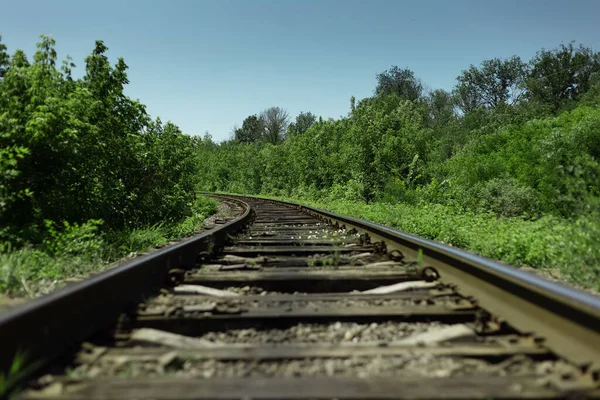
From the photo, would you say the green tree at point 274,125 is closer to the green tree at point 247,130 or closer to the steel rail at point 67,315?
the green tree at point 247,130

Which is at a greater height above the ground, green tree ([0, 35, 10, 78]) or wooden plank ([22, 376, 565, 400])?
green tree ([0, 35, 10, 78])

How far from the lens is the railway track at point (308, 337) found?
Result: 1574 millimetres

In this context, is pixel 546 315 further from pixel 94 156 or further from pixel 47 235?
pixel 94 156

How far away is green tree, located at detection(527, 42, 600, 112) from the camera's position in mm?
50062

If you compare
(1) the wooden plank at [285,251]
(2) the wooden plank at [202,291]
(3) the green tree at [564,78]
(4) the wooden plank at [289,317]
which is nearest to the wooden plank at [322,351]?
(4) the wooden plank at [289,317]

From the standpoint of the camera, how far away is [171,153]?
1036cm

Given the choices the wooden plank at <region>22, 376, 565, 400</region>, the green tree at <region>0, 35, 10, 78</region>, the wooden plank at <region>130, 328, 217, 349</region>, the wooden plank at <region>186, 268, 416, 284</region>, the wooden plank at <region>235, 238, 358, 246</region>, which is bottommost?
the wooden plank at <region>130, 328, 217, 349</region>

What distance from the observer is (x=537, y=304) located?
2.21 m

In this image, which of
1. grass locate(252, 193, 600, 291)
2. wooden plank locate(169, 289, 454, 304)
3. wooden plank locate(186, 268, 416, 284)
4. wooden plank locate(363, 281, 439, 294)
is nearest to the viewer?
wooden plank locate(169, 289, 454, 304)

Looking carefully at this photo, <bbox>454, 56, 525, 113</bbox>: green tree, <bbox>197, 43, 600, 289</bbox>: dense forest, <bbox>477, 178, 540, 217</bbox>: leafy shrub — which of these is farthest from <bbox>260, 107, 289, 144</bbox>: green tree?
<bbox>477, 178, 540, 217</bbox>: leafy shrub

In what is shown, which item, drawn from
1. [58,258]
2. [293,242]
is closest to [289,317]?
[58,258]

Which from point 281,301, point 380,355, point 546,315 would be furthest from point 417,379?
point 281,301

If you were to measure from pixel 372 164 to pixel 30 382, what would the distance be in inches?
756

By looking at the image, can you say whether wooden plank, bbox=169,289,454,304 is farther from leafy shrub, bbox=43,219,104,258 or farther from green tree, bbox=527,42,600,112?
green tree, bbox=527,42,600,112
